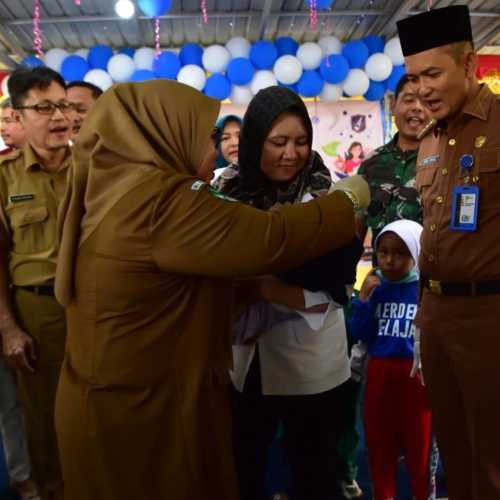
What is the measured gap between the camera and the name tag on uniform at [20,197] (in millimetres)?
2188

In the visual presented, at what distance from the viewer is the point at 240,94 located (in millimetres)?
5469

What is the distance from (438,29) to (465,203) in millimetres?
512

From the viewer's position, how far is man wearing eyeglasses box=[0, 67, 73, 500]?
2.18 m

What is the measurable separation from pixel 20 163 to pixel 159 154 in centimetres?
127

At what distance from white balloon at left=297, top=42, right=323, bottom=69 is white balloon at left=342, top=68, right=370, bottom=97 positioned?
1.19 ft

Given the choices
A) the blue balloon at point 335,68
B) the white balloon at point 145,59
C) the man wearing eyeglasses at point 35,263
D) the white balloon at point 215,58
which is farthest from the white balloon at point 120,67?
the man wearing eyeglasses at point 35,263

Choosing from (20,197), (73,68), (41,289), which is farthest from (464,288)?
(73,68)

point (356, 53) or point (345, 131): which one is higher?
point (356, 53)

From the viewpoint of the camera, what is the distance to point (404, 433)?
2.17 metres

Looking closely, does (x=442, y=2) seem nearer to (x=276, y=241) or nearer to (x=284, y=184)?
(x=284, y=184)

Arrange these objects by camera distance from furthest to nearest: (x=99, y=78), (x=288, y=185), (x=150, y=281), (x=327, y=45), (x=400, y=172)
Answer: (x=327, y=45) → (x=99, y=78) → (x=400, y=172) → (x=288, y=185) → (x=150, y=281)

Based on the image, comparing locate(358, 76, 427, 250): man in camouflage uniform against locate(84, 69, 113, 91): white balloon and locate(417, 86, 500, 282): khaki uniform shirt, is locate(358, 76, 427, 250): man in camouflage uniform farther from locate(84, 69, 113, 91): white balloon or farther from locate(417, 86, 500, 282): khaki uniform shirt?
locate(84, 69, 113, 91): white balloon

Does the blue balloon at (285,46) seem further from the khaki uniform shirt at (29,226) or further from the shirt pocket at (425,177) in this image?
the shirt pocket at (425,177)

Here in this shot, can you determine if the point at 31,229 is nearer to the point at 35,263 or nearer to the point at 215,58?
the point at 35,263
